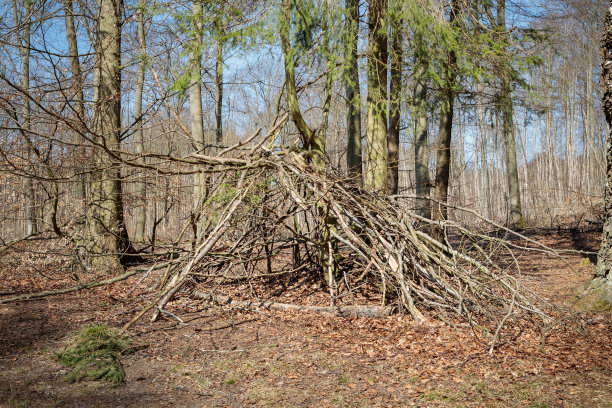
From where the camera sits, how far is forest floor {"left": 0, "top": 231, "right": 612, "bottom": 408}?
326cm

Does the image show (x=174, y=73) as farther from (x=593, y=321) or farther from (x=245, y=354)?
(x=593, y=321)

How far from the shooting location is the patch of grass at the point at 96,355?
11.7 ft

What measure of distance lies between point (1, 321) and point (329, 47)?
492cm

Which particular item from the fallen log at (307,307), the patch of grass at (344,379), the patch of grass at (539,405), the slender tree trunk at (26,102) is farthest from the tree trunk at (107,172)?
the patch of grass at (539,405)

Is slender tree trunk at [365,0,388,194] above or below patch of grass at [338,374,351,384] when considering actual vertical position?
above

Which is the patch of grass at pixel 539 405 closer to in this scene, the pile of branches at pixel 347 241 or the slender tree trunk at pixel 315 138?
the pile of branches at pixel 347 241

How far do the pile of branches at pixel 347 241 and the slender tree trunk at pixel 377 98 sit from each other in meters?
0.69

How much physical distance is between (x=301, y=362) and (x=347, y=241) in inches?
74.8

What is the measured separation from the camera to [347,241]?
5.57m

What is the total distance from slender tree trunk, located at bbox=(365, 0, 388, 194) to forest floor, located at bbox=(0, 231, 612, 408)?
2288mm

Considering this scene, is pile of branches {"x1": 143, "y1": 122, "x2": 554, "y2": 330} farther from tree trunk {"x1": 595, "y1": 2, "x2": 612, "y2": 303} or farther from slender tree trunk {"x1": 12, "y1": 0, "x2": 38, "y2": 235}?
slender tree trunk {"x1": 12, "y1": 0, "x2": 38, "y2": 235}

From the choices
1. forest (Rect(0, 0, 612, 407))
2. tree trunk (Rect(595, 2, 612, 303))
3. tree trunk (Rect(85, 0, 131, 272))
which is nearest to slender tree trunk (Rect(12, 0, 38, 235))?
forest (Rect(0, 0, 612, 407))

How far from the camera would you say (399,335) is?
4.69m

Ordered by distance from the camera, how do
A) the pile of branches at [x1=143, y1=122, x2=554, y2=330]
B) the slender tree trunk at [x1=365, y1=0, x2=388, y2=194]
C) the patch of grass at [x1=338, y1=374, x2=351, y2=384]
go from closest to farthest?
the patch of grass at [x1=338, y1=374, x2=351, y2=384] → the pile of branches at [x1=143, y1=122, x2=554, y2=330] → the slender tree trunk at [x1=365, y1=0, x2=388, y2=194]
